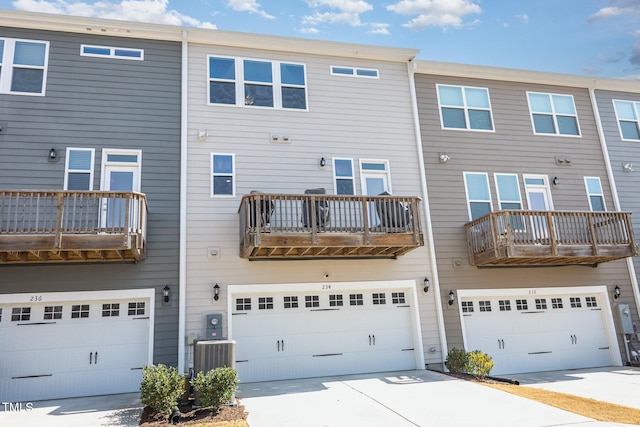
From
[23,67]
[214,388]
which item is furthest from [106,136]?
[214,388]

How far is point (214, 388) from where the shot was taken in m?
6.48

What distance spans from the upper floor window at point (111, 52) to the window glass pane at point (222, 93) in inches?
68.8

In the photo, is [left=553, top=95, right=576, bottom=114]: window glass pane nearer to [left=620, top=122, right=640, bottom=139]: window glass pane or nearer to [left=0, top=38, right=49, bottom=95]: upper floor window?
[left=620, top=122, right=640, bottom=139]: window glass pane

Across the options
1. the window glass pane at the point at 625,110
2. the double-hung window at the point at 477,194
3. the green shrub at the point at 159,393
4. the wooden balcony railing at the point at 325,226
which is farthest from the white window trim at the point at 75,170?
the window glass pane at the point at 625,110

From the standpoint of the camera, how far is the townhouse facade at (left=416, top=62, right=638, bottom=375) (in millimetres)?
10375

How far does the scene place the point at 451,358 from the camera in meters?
9.51

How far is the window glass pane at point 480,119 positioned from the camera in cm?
1201

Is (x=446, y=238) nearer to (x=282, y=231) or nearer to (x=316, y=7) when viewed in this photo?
(x=282, y=231)

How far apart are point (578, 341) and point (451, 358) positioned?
4052mm

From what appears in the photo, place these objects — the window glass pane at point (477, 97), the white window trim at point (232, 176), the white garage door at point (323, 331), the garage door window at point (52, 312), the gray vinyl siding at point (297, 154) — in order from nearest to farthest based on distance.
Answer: the garage door window at point (52, 312) < the white garage door at point (323, 331) < the gray vinyl siding at point (297, 154) < the white window trim at point (232, 176) < the window glass pane at point (477, 97)

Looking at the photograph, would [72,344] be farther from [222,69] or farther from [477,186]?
[477,186]

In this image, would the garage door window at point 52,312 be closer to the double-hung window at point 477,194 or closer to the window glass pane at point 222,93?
the window glass pane at point 222,93

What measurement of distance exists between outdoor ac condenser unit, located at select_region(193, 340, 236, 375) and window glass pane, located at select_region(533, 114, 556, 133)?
34.1 ft

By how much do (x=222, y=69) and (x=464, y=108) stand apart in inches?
259
